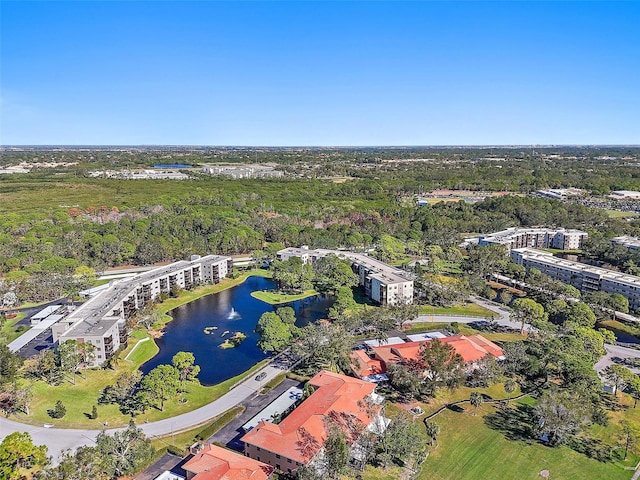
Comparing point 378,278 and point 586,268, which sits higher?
point 378,278

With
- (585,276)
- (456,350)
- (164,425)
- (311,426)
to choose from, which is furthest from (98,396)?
(585,276)

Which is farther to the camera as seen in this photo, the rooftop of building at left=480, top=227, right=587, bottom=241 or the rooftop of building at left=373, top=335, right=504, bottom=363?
the rooftop of building at left=480, top=227, right=587, bottom=241

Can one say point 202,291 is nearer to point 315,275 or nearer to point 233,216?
point 315,275

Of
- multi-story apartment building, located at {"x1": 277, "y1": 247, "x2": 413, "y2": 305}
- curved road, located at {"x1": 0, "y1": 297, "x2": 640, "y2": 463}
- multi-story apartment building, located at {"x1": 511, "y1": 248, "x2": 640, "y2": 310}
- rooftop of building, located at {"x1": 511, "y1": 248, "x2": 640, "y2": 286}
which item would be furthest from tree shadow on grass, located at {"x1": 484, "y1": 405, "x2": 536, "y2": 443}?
rooftop of building, located at {"x1": 511, "y1": 248, "x2": 640, "y2": 286}

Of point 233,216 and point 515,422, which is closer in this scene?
point 515,422

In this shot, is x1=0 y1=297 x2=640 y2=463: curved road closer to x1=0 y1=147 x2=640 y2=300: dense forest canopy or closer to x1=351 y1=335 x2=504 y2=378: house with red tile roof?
x1=351 y1=335 x2=504 y2=378: house with red tile roof

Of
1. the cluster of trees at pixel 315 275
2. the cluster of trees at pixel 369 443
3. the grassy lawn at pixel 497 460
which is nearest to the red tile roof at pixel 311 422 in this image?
the cluster of trees at pixel 369 443

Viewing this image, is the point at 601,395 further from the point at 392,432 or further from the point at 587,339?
the point at 392,432
